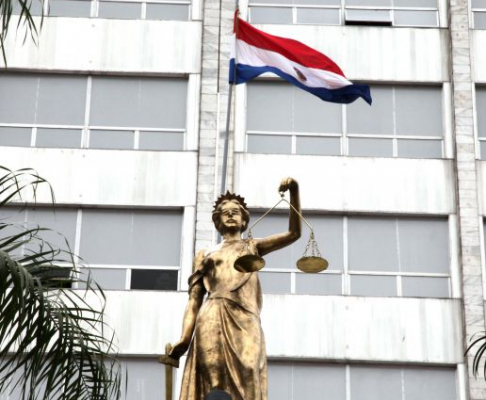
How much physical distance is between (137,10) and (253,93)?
11.8ft

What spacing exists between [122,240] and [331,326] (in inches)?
197

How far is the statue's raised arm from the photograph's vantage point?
1446 cm

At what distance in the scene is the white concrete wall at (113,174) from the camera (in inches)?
Result: 1208

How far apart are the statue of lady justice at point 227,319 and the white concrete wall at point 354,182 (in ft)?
50.8

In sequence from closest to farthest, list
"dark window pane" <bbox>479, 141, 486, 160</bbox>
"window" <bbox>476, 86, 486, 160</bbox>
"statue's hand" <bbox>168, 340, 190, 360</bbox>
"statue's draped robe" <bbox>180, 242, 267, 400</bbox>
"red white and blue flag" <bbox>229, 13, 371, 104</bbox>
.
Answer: "statue's draped robe" <bbox>180, 242, 267, 400</bbox> < "statue's hand" <bbox>168, 340, 190, 360</bbox> < "red white and blue flag" <bbox>229, 13, 371, 104</bbox> < "dark window pane" <bbox>479, 141, 486, 160</bbox> < "window" <bbox>476, 86, 486, 160</bbox>

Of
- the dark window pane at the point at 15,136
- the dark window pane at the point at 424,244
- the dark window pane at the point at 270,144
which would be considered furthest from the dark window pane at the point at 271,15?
the dark window pane at the point at 15,136

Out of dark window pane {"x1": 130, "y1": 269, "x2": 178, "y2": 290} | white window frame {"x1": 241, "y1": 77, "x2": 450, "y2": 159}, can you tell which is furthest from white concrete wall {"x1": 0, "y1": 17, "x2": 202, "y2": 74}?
dark window pane {"x1": 130, "y1": 269, "x2": 178, "y2": 290}

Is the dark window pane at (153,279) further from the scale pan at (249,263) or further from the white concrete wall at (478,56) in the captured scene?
the scale pan at (249,263)

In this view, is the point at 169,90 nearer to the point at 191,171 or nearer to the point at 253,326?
the point at 191,171

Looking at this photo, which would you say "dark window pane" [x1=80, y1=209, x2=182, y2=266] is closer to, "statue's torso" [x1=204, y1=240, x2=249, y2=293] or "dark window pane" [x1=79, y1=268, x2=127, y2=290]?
"dark window pane" [x1=79, y1=268, x2=127, y2=290]

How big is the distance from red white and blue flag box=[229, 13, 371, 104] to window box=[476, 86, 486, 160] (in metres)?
8.19

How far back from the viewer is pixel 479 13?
1313 inches

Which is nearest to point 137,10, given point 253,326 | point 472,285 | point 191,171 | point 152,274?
point 191,171

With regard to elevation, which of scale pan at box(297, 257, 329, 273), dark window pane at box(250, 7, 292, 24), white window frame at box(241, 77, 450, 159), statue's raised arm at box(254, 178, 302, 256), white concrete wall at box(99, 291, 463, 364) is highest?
dark window pane at box(250, 7, 292, 24)
